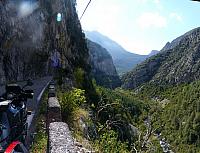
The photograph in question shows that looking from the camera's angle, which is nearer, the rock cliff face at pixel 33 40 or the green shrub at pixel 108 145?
the green shrub at pixel 108 145

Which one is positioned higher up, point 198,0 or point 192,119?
point 198,0

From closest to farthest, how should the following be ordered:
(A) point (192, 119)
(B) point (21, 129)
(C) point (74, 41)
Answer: (B) point (21, 129), (C) point (74, 41), (A) point (192, 119)

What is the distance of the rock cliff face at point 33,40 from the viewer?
37.1 metres

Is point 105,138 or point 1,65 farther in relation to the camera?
point 1,65

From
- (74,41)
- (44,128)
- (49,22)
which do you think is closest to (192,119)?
(74,41)

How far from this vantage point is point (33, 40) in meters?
49.3

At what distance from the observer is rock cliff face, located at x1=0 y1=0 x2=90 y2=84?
3713 centimetres

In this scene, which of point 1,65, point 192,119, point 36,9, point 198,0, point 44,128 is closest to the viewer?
point 198,0

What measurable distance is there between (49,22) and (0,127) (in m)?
55.8

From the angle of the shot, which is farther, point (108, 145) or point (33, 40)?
point (33, 40)

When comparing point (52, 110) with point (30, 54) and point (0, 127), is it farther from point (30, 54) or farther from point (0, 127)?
point (30, 54)

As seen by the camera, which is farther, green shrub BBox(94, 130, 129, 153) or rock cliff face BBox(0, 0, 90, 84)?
rock cliff face BBox(0, 0, 90, 84)

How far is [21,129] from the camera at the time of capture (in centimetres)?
593

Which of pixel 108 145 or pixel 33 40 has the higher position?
pixel 33 40
